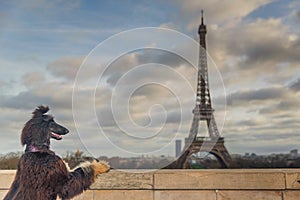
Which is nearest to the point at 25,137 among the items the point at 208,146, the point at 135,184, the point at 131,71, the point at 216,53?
the point at 135,184

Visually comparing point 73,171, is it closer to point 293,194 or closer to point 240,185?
point 240,185

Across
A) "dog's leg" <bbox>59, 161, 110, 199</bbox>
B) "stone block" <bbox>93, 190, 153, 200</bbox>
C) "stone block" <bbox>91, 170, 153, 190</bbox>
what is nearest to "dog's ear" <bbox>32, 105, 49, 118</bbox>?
"dog's leg" <bbox>59, 161, 110, 199</bbox>

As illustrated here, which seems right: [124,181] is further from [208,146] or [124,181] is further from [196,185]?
[208,146]

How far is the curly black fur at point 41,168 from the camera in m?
3.57

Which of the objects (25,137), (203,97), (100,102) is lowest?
(25,137)

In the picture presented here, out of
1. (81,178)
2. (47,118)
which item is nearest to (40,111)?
(47,118)

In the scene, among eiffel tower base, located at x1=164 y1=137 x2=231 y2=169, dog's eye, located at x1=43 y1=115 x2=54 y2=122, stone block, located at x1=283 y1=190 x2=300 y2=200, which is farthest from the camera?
eiffel tower base, located at x1=164 y1=137 x2=231 y2=169

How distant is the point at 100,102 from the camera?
675cm

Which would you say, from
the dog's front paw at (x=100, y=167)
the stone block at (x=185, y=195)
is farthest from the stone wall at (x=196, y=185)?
the dog's front paw at (x=100, y=167)

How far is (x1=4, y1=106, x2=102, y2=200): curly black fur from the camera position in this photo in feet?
11.7

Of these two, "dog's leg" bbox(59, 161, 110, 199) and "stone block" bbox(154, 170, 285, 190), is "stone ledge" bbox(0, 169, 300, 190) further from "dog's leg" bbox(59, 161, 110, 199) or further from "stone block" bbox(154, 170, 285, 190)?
"dog's leg" bbox(59, 161, 110, 199)

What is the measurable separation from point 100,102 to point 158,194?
81.9 inches

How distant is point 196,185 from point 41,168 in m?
2.43

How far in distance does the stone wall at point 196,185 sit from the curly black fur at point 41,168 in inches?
70.3
